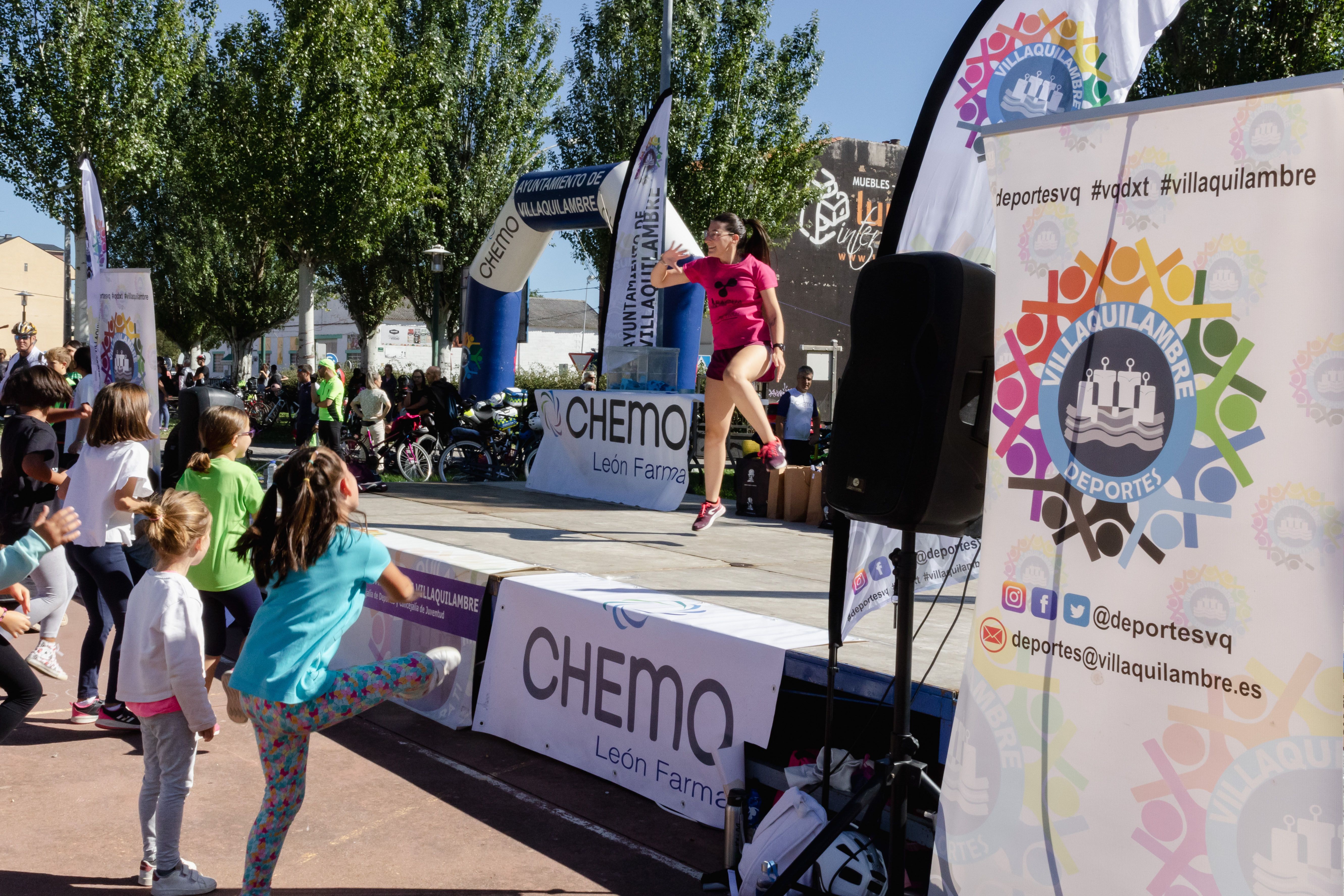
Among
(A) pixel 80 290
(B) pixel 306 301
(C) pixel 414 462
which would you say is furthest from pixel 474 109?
(C) pixel 414 462

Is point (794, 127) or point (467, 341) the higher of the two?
point (794, 127)

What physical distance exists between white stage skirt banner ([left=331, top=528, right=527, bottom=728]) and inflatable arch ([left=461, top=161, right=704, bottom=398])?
16.1ft

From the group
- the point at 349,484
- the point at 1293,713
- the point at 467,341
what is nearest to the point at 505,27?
the point at 467,341

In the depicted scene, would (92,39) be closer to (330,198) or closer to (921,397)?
(330,198)

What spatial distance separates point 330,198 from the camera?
73.6 feet

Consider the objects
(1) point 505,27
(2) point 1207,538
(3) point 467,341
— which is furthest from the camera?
(1) point 505,27

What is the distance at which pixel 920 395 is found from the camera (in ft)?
9.62

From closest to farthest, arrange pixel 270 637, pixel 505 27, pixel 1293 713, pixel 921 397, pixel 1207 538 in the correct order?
1. pixel 1293 713
2. pixel 1207 538
3. pixel 921 397
4. pixel 270 637
5. pixel 505 27

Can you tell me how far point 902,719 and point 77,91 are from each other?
2760 centimetres

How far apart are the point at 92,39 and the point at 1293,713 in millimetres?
28976

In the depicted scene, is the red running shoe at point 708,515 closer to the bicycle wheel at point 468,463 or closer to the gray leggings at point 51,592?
the gray leggings at point 51,592

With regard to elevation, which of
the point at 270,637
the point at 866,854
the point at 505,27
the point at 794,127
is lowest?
the point at 866,854

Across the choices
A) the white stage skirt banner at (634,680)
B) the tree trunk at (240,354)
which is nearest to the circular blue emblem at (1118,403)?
the white stage skirt banner at (634,680)

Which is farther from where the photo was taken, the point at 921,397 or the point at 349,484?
the point at 349,484
